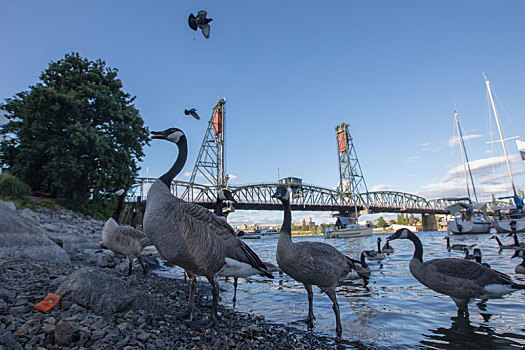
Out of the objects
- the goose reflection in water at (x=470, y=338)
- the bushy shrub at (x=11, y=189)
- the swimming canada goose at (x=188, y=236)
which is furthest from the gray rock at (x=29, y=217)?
the goose reflection in water at (x=470, y=338)

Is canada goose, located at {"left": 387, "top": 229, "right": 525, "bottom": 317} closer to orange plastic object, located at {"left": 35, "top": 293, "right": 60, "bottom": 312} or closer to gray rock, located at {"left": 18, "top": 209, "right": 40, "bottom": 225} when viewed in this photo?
orange plastic object, located at {"left": 35, "top": 293, "right": 60, "bottom": 312}

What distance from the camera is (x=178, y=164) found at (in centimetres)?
531

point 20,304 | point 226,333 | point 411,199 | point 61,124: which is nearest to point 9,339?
point 20,304

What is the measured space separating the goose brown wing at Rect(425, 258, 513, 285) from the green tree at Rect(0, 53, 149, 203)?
951 inches

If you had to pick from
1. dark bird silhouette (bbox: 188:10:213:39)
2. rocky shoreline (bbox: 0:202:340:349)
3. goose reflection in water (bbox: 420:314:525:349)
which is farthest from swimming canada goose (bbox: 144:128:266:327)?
dark bird silhouette (bbox: 188:10:213:39)

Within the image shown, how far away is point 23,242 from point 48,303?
4766 mm

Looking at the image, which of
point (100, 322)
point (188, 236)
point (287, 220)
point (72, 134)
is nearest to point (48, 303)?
point (100, 322)

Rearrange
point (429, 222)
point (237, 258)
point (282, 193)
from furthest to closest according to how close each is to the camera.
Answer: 1. point (429, 222)
2. point (282, 193)
3. point (237, 258)

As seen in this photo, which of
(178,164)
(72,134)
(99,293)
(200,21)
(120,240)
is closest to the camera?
(99,293)

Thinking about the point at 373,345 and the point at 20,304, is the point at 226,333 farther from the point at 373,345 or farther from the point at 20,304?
the point at 20,304

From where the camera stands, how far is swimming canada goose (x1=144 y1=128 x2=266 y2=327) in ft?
14.2

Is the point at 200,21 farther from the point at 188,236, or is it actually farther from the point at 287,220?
the point at 188,236

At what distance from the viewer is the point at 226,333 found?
14.1 ft

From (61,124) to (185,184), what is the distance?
2614 inches
